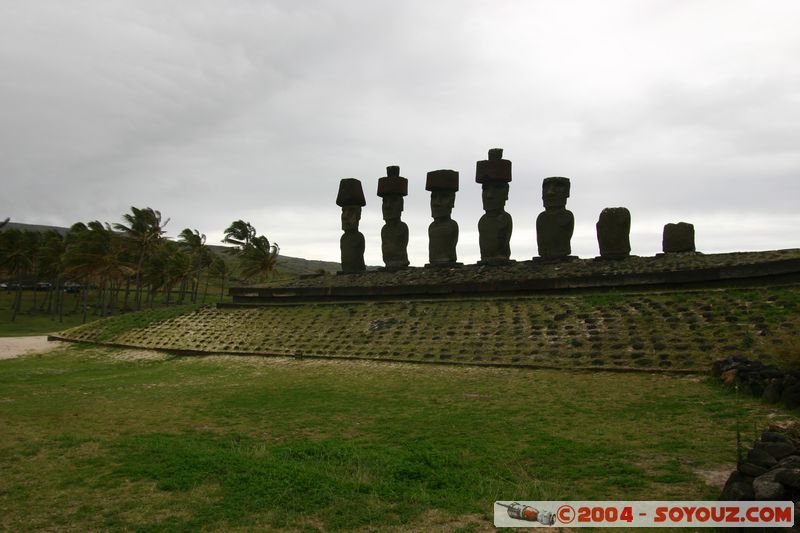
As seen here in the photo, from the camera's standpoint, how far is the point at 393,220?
83.8 feet

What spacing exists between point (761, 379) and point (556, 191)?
1252 cm

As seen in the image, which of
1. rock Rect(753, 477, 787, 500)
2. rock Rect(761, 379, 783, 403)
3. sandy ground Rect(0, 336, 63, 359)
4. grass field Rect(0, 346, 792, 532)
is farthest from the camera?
sandy ground Rect(0, 336, 63, 359)

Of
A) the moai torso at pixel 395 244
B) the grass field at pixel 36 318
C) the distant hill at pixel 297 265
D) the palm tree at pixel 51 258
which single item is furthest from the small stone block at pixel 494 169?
the distant hill at pixel 297 265

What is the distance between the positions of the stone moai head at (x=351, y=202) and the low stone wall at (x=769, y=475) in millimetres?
21962

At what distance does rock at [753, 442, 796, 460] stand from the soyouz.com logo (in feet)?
2.26

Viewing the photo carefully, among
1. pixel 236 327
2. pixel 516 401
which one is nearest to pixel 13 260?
pixel 236 327

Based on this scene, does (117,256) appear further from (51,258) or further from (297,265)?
(297,265)

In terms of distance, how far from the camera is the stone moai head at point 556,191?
20.8 m

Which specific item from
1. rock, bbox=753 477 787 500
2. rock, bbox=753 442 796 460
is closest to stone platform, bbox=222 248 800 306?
rock, bbox=753 442 796 460

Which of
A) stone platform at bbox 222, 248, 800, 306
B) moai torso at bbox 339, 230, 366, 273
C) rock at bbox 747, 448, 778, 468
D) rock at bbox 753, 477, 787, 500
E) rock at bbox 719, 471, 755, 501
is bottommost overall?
rock at bbox 719, 471, 755, 501

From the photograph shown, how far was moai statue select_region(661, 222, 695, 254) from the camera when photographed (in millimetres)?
19250

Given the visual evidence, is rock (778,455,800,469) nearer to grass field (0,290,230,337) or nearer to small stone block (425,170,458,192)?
small stone block (425,170,458,192)

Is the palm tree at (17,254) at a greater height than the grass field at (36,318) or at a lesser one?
greater

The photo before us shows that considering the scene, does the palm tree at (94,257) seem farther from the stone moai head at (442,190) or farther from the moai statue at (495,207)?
the moai statue at (495,207)
